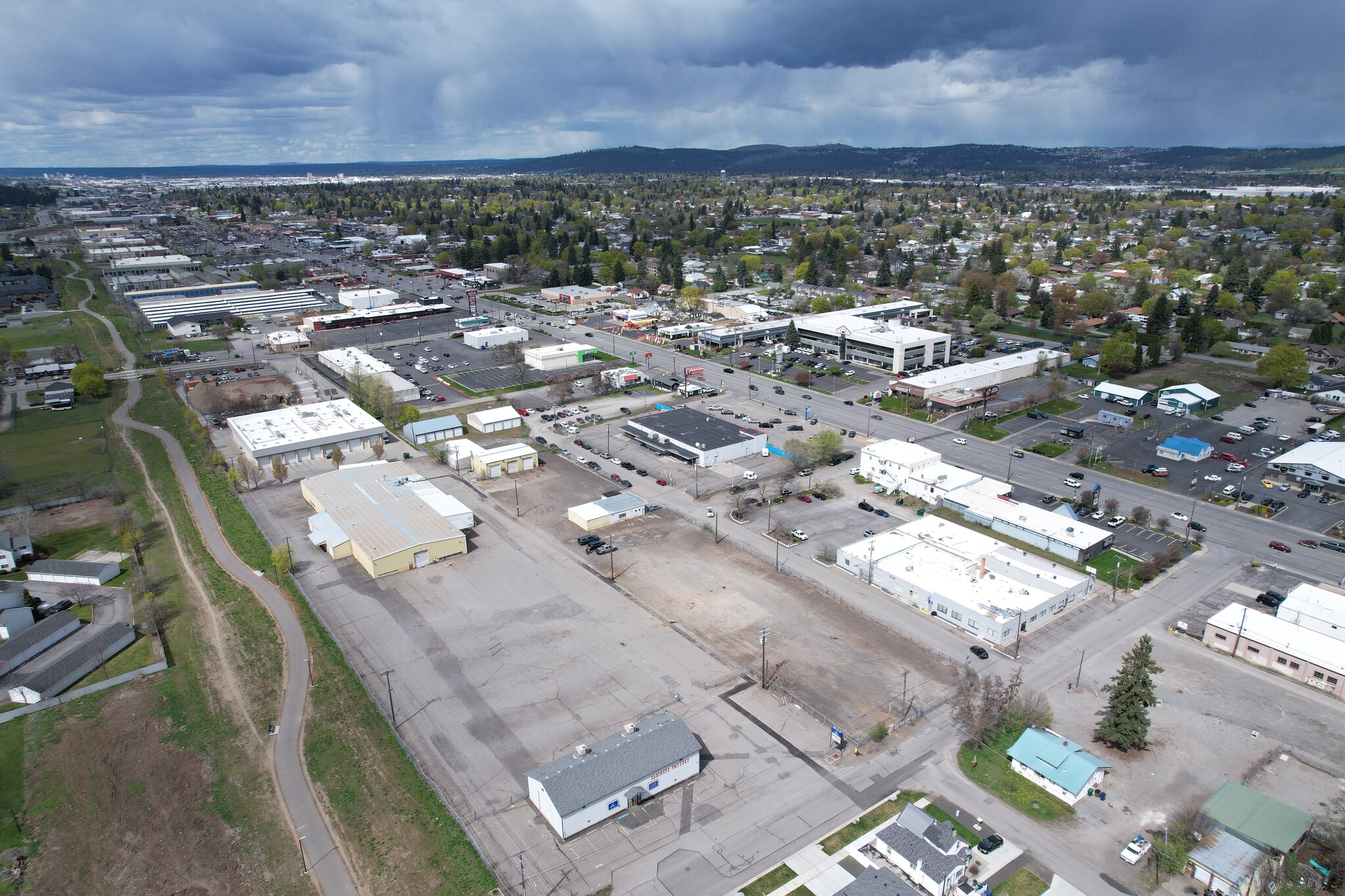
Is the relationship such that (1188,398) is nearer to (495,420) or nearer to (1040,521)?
(1040,521)

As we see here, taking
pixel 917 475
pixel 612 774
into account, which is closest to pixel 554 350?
pixel 917 475

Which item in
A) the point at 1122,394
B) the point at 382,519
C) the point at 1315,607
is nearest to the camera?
the point at 1315,607

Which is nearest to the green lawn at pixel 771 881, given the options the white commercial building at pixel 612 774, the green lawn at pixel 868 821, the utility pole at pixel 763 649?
the green lawn at pixel 868 821

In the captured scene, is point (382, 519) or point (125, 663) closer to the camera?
point (125, 663)

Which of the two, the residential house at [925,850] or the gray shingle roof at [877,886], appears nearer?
the gray shingle roof at [877,886]

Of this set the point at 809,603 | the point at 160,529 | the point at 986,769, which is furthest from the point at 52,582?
the point at 986,769

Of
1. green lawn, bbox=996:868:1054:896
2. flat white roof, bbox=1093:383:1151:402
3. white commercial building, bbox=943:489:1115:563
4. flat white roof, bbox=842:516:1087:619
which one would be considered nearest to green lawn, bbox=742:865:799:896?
green lawn, bbox=996:868:1054:896

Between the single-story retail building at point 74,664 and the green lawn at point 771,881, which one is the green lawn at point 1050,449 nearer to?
the green lawn at point 771,881

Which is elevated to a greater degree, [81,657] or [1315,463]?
[1315,463]
